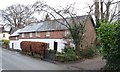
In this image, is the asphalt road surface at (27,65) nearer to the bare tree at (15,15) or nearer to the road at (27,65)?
the road at (27,65)

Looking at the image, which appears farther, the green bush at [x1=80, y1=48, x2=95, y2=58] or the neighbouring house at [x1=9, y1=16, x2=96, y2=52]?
the neighbouring house at [x1=9, y1=16, x2=96, y2=52]

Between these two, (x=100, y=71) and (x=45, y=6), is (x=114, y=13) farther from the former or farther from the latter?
(x=100, y=71)

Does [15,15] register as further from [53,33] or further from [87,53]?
[87,53]

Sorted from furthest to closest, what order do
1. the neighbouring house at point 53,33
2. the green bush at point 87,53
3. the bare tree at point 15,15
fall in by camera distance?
the bare tree at point 15,15, the neighbouring house at point 53,33, the green bush at point 87,53

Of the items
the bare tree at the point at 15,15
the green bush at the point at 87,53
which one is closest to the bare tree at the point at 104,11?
the green bush at the point at 87,53

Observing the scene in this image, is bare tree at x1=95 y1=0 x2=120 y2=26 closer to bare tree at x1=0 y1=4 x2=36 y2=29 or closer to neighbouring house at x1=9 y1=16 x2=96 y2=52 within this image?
neighbouring house at x1=9 y1=16 x2=96 y2=52

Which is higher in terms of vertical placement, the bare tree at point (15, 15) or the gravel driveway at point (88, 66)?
the bare tree at point (15, 15)

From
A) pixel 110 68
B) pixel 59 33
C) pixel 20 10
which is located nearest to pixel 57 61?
pixel 110 68

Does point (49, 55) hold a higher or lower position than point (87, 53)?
lower

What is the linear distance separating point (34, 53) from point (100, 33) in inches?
720

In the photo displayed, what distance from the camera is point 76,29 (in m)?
26.9

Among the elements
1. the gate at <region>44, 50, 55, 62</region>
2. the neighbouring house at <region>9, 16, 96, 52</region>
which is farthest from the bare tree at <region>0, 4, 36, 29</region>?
the gate at <region>44, 50, 55, 62</region>

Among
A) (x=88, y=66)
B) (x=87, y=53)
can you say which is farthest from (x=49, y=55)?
(x=88, y=66)

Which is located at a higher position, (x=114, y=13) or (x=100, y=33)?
(x=114, y=13)
